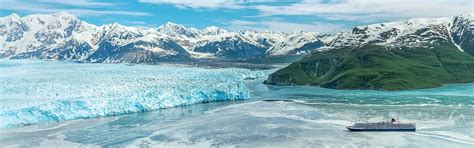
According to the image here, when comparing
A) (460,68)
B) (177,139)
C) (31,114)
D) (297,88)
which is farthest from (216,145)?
(460,68)

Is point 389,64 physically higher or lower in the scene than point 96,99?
higher

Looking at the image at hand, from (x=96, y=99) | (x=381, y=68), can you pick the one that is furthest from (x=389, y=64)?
(x=96, y=99)

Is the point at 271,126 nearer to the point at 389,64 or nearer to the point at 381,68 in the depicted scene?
the point at 381,68

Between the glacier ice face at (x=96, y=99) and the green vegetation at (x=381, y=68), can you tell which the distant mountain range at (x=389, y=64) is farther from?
the glacier ice face at (x=96, y=99)

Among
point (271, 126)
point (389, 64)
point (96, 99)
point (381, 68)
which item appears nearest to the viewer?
point (271, 126)

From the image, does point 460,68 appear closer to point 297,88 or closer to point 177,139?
point 297,88

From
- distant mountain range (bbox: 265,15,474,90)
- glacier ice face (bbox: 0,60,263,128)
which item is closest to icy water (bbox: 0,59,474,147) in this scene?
glacier ice face (bbox: 0,60,263,128)

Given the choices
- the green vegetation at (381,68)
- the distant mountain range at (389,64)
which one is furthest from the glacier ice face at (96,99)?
the distant mountain range at (389,64)
